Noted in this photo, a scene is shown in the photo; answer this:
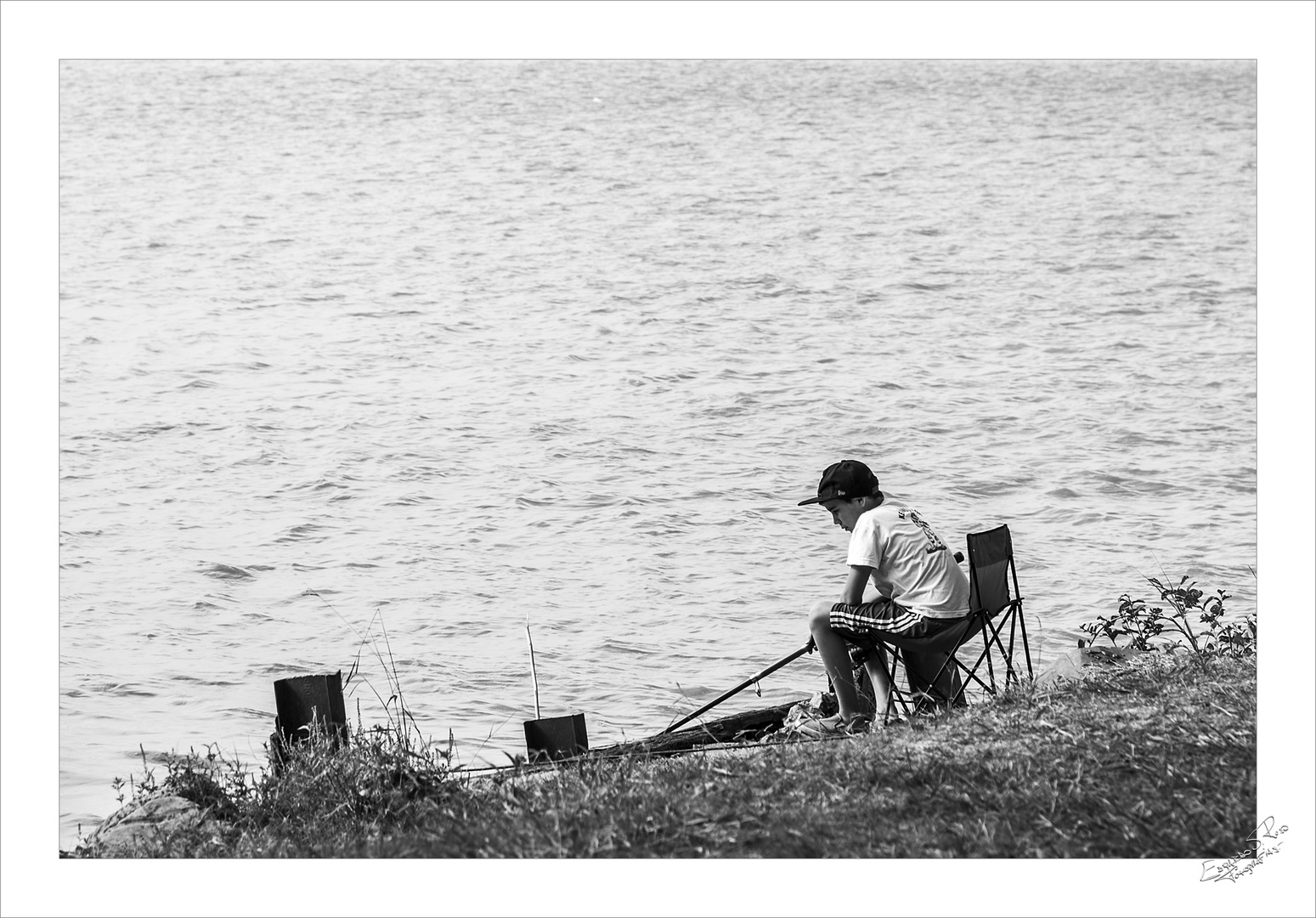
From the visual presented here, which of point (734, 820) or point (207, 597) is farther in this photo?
point (207, 597)

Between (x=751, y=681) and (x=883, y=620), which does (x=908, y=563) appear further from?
(x=751, y=681)

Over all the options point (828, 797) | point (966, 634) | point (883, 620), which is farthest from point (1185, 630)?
point (828, 797)

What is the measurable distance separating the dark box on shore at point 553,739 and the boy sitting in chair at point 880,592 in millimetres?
848

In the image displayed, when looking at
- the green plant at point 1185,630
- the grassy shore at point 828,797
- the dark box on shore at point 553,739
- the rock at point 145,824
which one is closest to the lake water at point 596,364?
the rock at point 145,824

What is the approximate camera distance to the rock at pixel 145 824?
13.8 ft

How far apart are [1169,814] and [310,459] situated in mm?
9179

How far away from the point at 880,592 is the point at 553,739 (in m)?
1.29

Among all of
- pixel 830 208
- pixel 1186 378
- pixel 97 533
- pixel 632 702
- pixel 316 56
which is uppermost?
pixel 830 208

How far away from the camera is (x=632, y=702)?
7246 mm

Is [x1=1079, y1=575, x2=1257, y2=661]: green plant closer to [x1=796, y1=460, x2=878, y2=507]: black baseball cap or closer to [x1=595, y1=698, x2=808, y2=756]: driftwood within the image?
[x1=796, y1=460, x2=878, y2=507]: black baseball cap

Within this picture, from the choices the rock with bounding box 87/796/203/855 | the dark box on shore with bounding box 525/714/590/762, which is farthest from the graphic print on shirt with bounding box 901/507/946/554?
the rock with bounding box 87/796/203/855

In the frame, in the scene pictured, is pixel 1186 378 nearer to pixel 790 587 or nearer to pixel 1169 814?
pixel 790 587

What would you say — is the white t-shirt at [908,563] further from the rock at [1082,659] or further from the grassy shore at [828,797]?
the rock at [1082,659]

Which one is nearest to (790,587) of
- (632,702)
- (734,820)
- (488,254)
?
(632,702)
